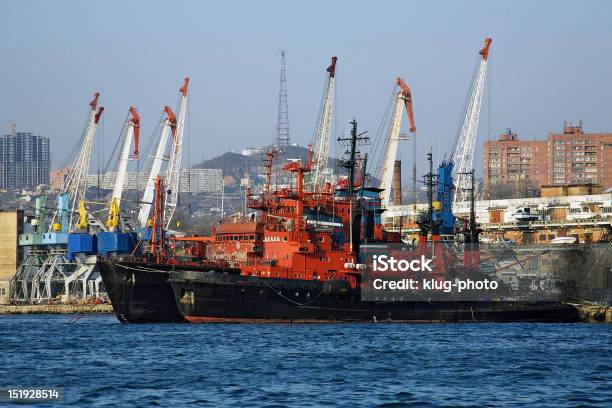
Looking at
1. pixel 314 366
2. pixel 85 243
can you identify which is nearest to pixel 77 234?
pixel 85 243

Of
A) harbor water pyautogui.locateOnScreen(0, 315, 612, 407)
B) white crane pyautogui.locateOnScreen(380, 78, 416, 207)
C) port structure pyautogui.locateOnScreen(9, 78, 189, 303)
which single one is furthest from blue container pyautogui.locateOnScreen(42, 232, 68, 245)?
harbor water pyautogui.locateOnScreen(0, 315, 612, 407)

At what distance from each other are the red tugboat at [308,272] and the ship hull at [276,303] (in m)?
0.07

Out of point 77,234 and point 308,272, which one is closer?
point 308,272

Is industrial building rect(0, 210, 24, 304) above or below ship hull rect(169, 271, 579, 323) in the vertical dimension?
above

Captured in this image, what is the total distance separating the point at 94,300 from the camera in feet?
413

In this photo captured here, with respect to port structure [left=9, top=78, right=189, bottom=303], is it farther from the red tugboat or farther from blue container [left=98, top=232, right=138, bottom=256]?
the red tugboat

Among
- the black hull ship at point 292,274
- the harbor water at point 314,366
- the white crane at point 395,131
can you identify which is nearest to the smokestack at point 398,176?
the white crane at point 395,131

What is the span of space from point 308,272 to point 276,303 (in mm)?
3380

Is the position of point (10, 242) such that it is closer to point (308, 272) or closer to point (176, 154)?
point (176, 154)

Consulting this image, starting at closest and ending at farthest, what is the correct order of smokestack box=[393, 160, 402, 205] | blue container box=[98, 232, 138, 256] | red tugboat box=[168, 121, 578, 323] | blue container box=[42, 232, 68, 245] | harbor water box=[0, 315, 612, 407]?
1. harbor water box=[0, 315, 612, 407]
2. red tugboat box=[168, 121, 578, 323]
3. blue container box=[98, 232, 138, 256]
4. blue container box=[42, 232, 68, 245]
5. smokestack box=[393, 160, 402, 205]

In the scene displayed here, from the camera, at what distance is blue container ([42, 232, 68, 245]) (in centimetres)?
14088

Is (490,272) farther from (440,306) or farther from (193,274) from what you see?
(193,274)

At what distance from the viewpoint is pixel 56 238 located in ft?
463

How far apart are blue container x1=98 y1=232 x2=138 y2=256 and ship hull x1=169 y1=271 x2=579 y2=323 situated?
47087 mm
